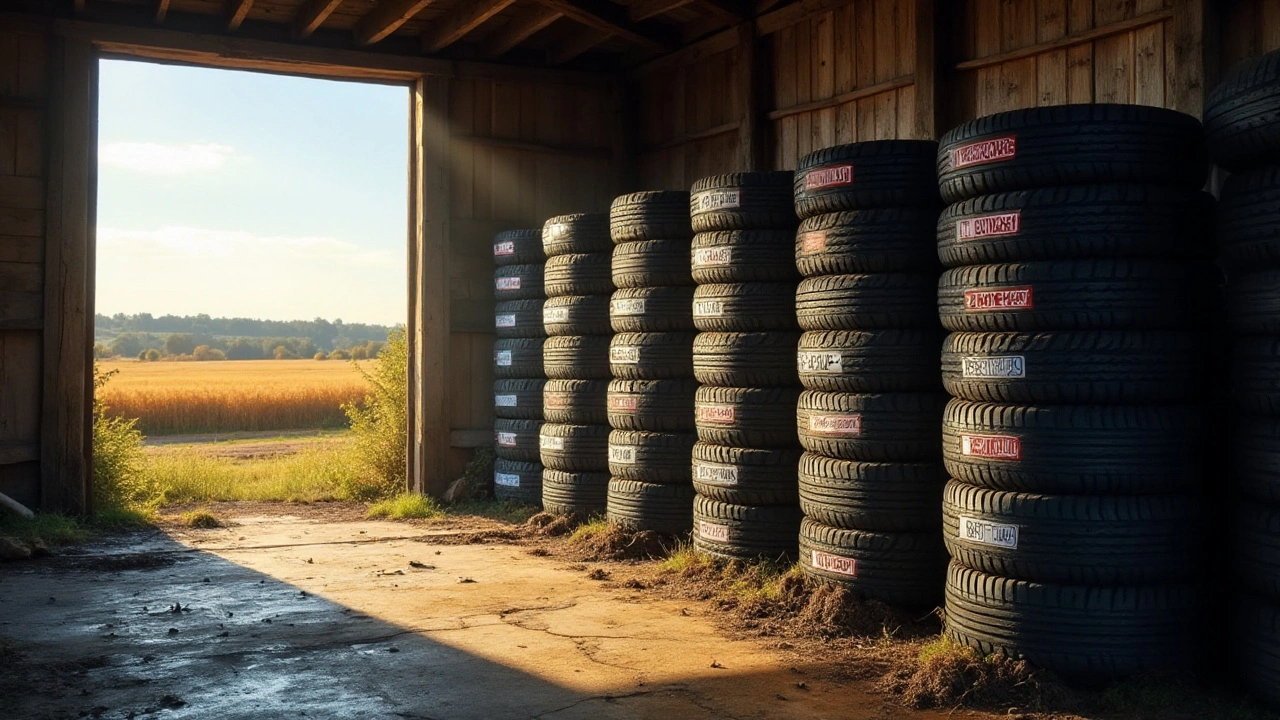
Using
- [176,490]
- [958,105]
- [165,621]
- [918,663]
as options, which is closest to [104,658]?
[165,621]

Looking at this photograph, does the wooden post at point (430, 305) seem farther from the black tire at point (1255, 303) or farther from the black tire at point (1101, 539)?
the black tire at point (1255, 303)

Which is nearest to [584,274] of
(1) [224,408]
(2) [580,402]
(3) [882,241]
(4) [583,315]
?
(4) [583,315]

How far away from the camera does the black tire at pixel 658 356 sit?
8148 mm

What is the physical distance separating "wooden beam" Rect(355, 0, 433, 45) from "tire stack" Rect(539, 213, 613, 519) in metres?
2.14

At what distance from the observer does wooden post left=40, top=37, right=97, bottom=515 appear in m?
9.27

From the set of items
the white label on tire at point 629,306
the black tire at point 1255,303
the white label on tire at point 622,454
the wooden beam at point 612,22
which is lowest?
the white label on tire at point 622,454

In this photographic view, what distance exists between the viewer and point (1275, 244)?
4.38 metres

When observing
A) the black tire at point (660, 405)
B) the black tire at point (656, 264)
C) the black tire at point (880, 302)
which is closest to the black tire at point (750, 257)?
the black tire at point (656, 264)

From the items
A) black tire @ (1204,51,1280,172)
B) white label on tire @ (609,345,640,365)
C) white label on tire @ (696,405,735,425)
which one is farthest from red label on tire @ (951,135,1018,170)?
white label on tire @ (609,345,640,365)

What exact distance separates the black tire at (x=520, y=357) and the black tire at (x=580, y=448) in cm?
98

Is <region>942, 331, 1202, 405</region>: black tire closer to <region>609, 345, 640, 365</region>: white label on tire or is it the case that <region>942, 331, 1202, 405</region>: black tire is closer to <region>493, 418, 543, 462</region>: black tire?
<region>609, 345, 640, 365</region>: white label on tire

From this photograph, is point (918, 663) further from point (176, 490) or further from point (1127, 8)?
point (176, 490)

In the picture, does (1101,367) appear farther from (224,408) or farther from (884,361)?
(224,408)

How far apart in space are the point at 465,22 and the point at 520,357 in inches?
114
